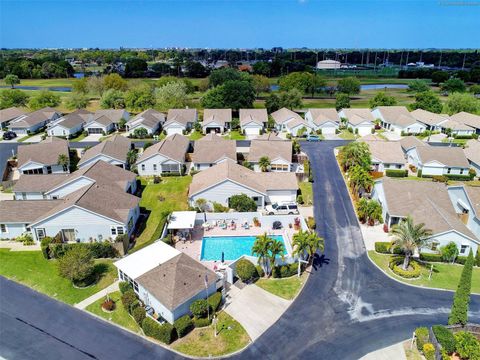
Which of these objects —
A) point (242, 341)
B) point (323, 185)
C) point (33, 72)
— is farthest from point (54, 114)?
point (33, 72)

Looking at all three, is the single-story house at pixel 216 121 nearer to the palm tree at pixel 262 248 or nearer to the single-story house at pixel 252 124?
the single-story house at pixel 252 124

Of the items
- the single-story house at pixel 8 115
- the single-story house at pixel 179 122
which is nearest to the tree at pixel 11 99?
the single-story house at pixel 8 115

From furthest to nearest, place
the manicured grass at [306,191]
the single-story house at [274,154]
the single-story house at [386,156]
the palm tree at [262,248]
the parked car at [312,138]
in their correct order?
1. the parked car at [312,138]
2. the single-story house at [386,156]
3. the single-story house at [274,154]
4. the manicured grass at [306,191]
5. the palm tree at [262,248]

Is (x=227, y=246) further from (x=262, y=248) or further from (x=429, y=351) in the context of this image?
(x=429, y=351)

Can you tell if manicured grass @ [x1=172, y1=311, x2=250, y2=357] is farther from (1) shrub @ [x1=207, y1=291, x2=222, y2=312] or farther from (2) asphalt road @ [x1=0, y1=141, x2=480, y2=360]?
(1) shrub @ [x1=207, y1=291, x2=222, y2=312]

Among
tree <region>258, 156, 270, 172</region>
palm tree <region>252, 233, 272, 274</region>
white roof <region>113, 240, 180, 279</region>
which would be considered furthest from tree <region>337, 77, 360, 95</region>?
white roof <region>113, 240, 180, 279</region>
